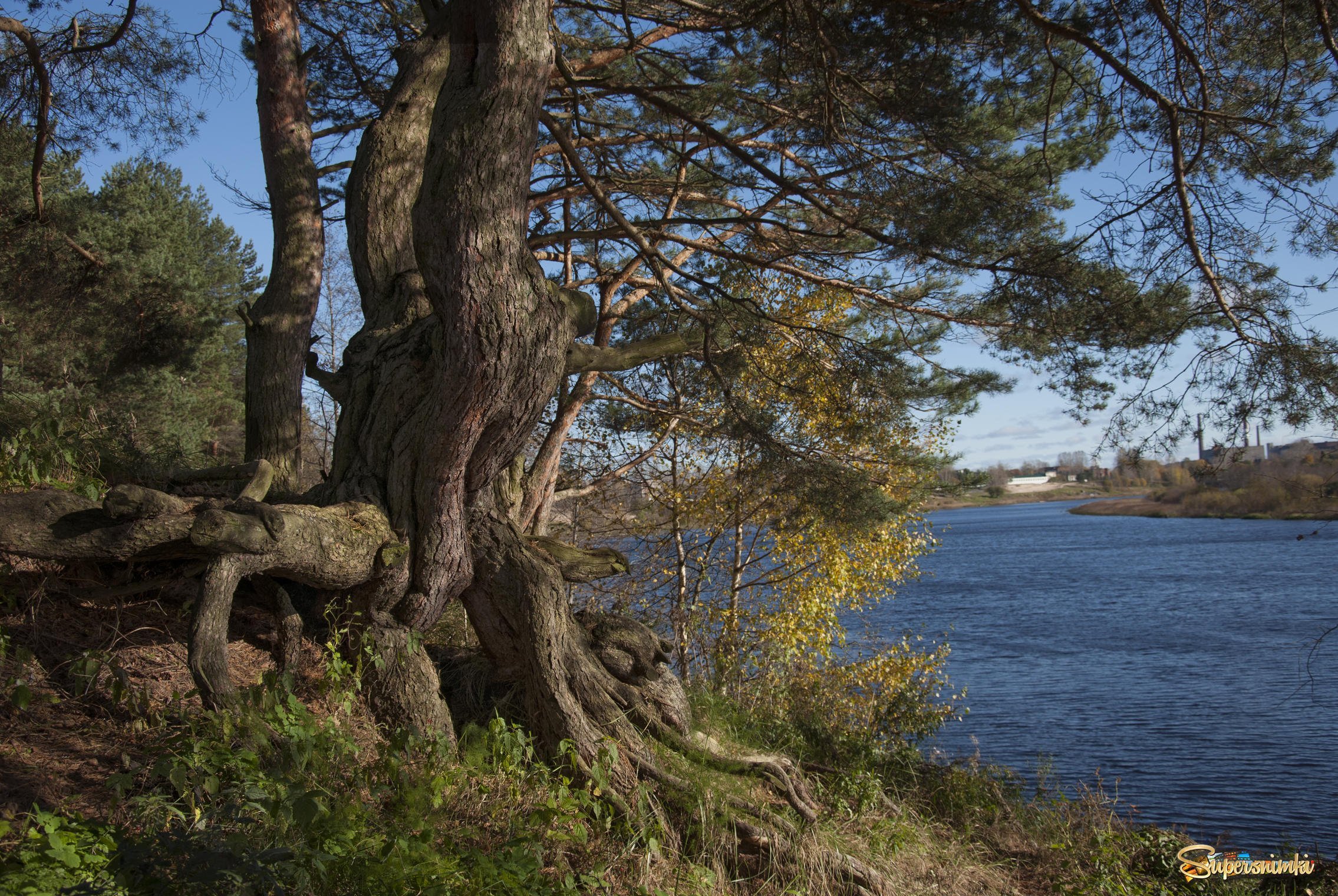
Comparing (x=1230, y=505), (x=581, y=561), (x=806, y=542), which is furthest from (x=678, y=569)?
(x=1230, y=505)

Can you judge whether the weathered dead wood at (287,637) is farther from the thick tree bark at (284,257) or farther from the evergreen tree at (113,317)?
the evergreen tree at (113,317)

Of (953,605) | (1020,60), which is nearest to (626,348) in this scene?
(1020,60)

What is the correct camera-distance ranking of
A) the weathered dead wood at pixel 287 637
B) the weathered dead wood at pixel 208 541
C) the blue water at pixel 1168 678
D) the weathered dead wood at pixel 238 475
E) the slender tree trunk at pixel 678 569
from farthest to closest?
the slender tree trunk at pixel 678 569, the blue water at pixel 1168 678, the weathered dead wood at pixel 238 475, the weathered dead wood at pixel 287 637, the weathered dead wood at pixel 208 541

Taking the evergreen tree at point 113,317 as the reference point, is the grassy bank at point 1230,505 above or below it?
below

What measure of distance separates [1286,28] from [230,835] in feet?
19.8

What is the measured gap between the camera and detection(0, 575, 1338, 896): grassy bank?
2240mm

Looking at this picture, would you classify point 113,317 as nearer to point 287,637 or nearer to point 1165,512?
point 287,637

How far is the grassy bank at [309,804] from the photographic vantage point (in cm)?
224

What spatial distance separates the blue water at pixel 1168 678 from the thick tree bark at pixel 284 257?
5639mm

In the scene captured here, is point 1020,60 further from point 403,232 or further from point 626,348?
point 403,232

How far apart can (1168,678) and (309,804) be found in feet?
49.0

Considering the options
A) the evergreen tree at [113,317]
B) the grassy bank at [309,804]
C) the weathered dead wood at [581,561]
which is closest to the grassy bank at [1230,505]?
the grassy bank at [309,804]

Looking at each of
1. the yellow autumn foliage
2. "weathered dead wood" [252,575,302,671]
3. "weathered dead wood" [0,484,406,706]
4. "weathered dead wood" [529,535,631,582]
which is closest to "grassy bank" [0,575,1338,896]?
"weathered dead wood" [252,575,302,671]

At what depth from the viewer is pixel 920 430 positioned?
890cm
